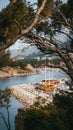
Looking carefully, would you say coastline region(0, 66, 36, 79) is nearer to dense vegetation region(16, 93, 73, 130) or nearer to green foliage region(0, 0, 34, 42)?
dense vegetation region(16, 93, 73, 130)

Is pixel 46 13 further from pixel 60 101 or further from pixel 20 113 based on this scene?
pixel 20 113

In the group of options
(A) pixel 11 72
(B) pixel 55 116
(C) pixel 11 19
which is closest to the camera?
(C) pixel 11 19

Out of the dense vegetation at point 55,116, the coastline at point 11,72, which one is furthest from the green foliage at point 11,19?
the coastline at point 11,72

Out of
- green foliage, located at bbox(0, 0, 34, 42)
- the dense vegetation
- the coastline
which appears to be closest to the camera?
green foliage, located at bbox(0, 0, 34, 42)

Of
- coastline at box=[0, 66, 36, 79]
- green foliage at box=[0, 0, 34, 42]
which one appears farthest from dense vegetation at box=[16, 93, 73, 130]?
coastline at box=[0, 66, 36, 79]

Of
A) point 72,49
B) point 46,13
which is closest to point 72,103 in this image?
point 72,49

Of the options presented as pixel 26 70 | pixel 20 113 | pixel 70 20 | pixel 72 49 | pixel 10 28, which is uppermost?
pixel 10 28

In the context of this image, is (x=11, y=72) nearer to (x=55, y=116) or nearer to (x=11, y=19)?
(x=55, y=116)

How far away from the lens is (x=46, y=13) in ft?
21.5

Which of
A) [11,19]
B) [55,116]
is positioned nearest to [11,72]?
[55,116]

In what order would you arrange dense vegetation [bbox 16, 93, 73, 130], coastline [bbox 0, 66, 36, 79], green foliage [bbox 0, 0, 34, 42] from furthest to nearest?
coastline [bbox 0, 66, 36, 79]
dense vegetation [bbox 16, 93, 73, 130]
green foliage [bbox 0, 0, 34, 42]

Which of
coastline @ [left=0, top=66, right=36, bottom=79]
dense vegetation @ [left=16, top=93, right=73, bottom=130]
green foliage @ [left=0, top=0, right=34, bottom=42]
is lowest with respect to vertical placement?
coastline @ [left=0, top=66, right=36, bottom=79]

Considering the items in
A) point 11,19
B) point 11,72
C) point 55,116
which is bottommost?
point 11,72

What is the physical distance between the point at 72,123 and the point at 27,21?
3.54 m
